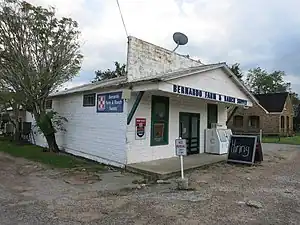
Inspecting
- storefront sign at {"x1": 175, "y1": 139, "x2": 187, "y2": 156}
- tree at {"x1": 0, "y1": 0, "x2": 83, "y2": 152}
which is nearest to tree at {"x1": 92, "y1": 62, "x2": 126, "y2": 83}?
tree at {"x1": 0, "y1": 0, "x2": 83, "y2": 152}

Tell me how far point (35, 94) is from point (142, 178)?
25.2 feet

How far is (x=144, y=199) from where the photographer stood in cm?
662

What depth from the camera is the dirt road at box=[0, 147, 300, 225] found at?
535 centimetres

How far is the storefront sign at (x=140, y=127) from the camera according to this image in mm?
10828

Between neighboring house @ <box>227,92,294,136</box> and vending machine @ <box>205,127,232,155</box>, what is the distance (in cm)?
1918

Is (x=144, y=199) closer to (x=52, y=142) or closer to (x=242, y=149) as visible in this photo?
(x=242, y=149)

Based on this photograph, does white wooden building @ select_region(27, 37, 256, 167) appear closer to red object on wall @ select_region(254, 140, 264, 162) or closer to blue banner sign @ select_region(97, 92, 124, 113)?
blue banner sign @ select_region(97, 92, 124, 113)

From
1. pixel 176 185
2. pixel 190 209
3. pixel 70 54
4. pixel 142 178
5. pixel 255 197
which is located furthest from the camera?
pixel 70 54

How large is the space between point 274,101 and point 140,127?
28.9 meters

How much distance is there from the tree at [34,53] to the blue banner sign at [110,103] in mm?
3538

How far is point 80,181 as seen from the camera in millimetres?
8586

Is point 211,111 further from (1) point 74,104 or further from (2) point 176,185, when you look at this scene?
(2) point 176,185

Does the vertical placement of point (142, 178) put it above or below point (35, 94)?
below

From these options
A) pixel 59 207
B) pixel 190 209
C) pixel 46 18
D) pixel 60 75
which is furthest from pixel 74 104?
pixel 190 209
